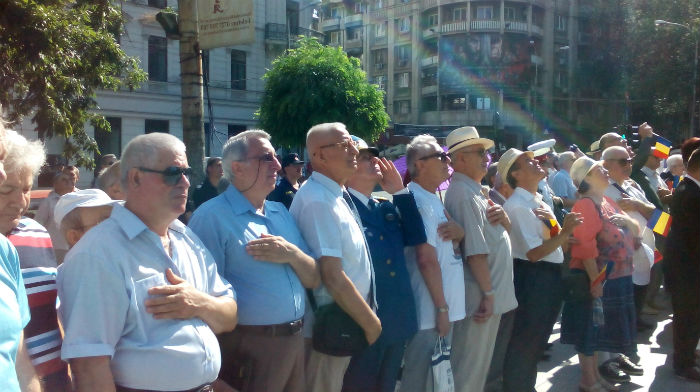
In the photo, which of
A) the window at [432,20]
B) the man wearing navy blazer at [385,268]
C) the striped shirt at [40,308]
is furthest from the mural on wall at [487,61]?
the striped shirt at [40,308]

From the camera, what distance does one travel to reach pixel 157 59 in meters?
29.6

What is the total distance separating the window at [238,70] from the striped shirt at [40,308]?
100 ft

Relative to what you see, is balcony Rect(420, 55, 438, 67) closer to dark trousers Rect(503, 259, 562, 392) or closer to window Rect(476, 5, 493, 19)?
window Rect(476, 5, 493, 19)

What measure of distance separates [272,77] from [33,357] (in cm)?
2033

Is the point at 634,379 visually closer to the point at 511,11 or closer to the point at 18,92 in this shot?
the point at 18,92

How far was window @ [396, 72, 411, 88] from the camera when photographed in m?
57.1

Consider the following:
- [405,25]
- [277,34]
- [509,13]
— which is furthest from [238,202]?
[405,25]

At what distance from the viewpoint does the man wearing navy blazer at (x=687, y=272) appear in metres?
5.69

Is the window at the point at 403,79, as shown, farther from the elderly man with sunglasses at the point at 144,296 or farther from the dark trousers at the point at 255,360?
the elderly man with sunglasses at the point at 144,296

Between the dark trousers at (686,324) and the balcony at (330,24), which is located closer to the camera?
the dark trousers at (686,324)

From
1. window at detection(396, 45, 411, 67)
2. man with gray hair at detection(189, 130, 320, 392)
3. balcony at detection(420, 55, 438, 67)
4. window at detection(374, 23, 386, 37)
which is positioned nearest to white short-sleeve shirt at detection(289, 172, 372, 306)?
man with gray hair at detection(189, 130, 320, 392)

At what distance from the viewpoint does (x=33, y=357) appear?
7.38 ft

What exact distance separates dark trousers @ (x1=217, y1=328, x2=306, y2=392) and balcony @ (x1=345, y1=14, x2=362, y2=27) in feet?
198

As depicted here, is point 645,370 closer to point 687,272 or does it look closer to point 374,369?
point 687,272
